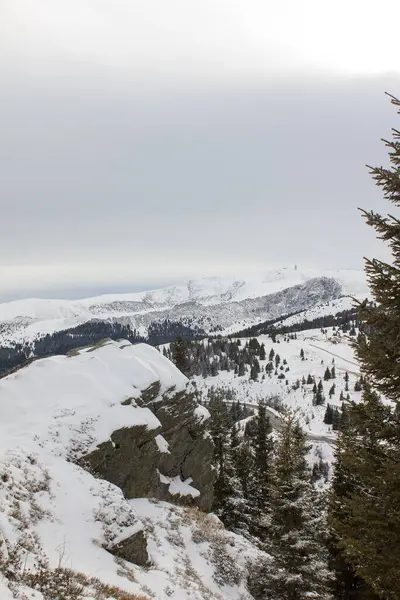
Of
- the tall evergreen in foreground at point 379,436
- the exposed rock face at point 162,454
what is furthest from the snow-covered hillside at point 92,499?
the tall evergreen in foreground at point 379,436

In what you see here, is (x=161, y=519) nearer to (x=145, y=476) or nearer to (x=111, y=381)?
(x=145, y=476)

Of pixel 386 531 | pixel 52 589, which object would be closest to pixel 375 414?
pixel 386 531

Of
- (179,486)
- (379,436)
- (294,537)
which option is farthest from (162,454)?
(379,436)

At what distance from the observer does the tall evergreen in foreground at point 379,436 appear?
24.0 ft

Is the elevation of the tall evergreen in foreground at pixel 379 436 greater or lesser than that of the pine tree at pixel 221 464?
A: greater

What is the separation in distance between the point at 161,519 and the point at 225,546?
4.06m

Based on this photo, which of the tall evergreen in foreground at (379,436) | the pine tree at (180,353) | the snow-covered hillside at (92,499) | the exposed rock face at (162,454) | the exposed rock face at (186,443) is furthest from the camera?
the pine tree at (180,353)

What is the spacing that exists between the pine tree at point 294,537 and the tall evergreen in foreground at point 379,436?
1070 cm

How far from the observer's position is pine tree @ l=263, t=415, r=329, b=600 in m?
17.3

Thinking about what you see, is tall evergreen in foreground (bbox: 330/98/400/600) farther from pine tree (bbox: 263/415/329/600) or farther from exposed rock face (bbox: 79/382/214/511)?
exposed rock face (bbox: 79/382/214/511)

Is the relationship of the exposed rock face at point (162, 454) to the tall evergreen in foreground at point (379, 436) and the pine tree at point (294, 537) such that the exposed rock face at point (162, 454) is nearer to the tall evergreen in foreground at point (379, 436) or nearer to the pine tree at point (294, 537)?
the pine tree at point (294, 537)

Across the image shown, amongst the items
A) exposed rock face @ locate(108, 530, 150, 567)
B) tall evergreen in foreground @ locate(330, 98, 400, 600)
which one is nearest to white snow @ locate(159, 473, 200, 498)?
exposed rock face @ locate(108, 530, 150, 567)

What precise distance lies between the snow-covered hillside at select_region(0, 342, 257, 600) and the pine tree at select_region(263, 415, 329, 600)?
2.55 metres

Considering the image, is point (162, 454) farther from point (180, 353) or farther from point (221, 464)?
point (180, 353)
